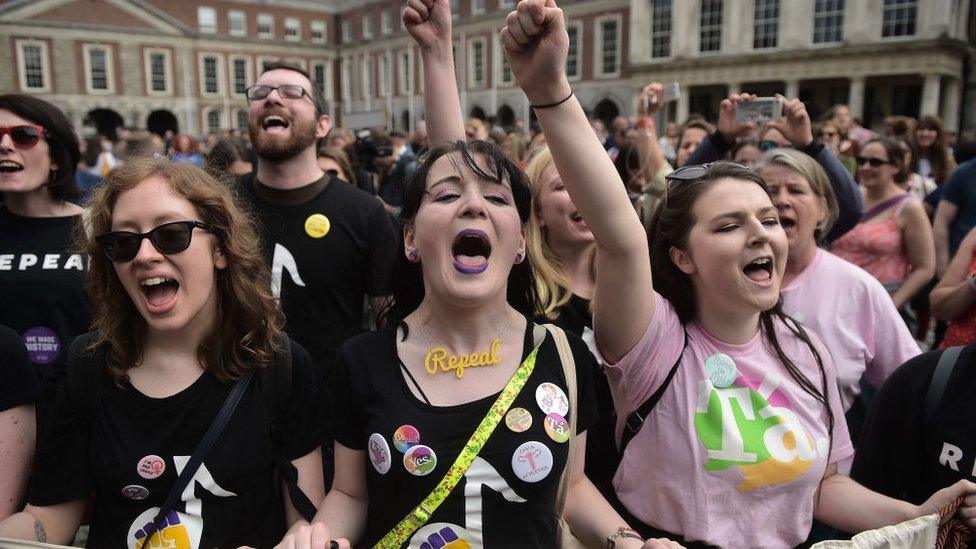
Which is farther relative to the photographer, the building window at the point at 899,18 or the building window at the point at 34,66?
the building window at the point at 34,66

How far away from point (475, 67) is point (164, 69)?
21.6 meters

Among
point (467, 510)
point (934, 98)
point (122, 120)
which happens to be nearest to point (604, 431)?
point (467, 510)

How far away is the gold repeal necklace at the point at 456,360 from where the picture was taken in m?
1.60

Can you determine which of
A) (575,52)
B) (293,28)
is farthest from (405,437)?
(293,28)

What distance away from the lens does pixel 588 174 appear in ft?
4.79

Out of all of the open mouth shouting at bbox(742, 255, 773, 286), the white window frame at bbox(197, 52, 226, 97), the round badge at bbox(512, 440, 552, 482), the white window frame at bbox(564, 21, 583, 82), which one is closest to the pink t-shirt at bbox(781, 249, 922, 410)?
the open mouth shouting at bbox(742, 255, 773, 286)

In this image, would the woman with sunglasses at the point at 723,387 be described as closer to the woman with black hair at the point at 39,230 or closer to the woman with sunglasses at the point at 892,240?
the woman with black hair at the point at 39,230

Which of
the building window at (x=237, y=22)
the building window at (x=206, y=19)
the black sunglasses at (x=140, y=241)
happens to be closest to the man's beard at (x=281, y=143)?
the black sunglasses at (x=140, y=241)

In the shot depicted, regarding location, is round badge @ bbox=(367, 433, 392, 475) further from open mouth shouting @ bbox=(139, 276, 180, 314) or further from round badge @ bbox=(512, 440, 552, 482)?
open mouth shouting @ bbox=(139, 276, 180, 314)

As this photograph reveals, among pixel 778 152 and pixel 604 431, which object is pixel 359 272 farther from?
pixel 778 152

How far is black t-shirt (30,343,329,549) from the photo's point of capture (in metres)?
1.61

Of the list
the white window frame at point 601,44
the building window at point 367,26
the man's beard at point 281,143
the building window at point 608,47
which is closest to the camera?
the man's beard at point 281,143

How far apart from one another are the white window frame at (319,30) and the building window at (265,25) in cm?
311

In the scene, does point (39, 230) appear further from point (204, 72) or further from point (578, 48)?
point (204, 72)
